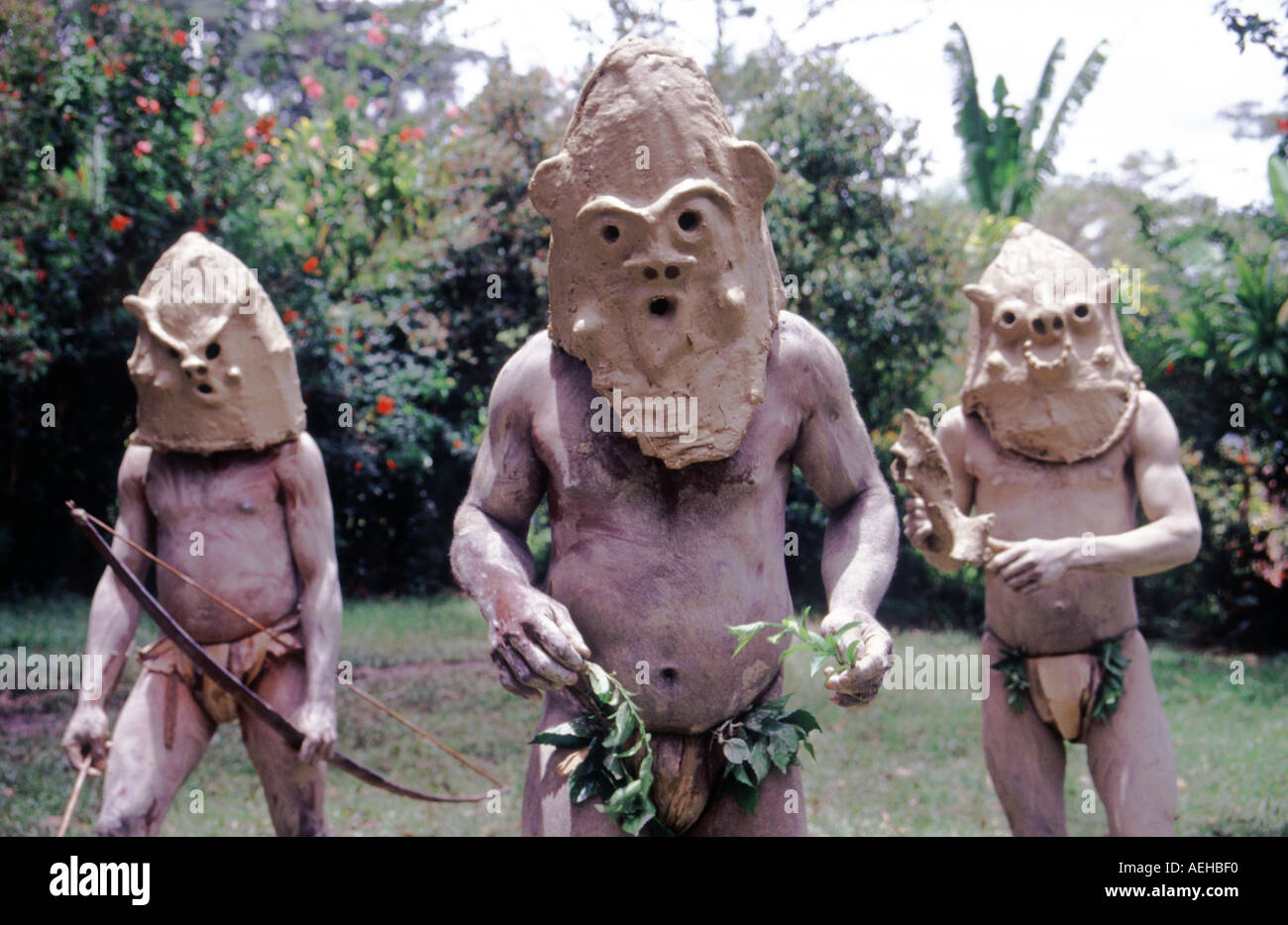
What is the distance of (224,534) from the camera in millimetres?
4055

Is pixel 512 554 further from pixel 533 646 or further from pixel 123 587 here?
pixel 123 587

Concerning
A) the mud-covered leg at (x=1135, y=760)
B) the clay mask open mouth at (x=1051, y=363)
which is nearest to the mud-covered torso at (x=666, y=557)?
the clay mask open mouth at (x=1051, y=363)

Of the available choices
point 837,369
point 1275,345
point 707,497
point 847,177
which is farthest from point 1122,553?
point 1275,345

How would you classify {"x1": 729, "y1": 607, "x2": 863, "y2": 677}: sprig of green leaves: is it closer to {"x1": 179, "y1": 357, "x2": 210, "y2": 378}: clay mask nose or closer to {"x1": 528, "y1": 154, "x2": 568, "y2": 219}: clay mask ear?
{"x1": 528, "y1": 154, "x2": 568, "y2": 219}: clay mask ear

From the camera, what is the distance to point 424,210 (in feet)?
35.8

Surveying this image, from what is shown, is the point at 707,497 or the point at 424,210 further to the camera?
the point at 424,210

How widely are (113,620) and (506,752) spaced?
11.3ft

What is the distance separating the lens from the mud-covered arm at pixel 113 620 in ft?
12.5

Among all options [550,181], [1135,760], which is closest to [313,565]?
[550,181]

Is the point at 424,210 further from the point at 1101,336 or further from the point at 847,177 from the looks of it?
the point at 1101,336

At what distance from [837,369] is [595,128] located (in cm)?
81

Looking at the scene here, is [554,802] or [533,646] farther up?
[533,646]

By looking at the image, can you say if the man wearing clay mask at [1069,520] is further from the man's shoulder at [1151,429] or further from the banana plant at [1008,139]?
the banana plant at [1008,139]

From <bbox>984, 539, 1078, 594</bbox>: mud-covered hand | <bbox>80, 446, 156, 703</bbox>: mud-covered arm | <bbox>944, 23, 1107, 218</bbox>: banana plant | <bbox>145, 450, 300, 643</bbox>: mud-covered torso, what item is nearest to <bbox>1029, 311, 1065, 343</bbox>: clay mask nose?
<bbox>984, 539, 1078, 594</bbox>: mud-covered hand
